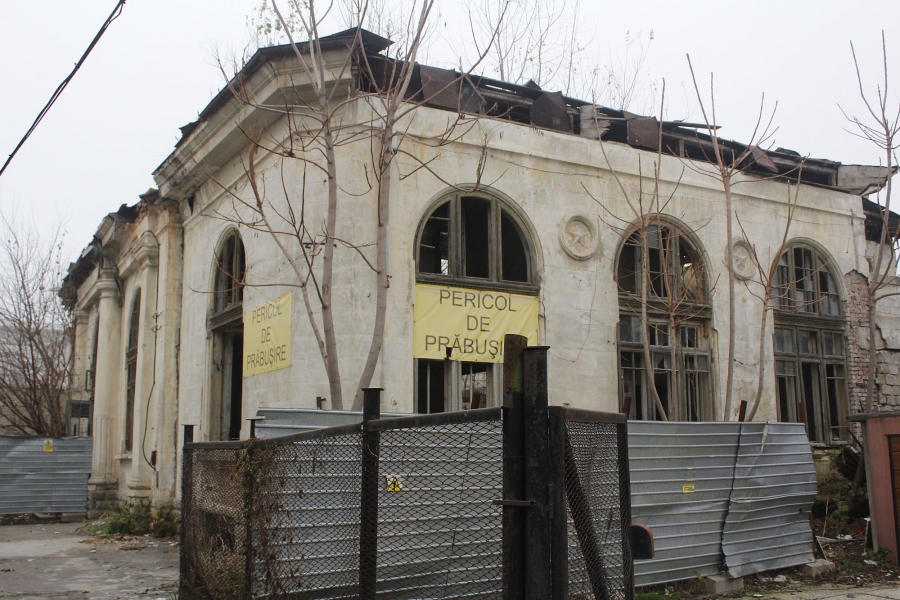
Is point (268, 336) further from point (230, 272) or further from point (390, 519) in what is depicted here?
point (390, 519)

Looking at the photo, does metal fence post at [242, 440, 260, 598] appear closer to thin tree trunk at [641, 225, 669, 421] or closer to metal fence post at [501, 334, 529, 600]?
metal fence post at [501, 334, 529, 600]

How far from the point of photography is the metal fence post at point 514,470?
3199 mm

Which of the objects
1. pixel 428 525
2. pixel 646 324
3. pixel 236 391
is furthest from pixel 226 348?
pixel 428 525

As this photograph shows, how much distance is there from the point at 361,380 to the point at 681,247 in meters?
7.55

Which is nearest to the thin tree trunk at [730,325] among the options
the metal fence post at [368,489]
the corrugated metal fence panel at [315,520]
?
the corrugated metal fence panel at [315,520]

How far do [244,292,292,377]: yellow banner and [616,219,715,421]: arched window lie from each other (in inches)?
221

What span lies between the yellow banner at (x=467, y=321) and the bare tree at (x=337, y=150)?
85 cm

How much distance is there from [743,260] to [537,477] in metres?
13.4

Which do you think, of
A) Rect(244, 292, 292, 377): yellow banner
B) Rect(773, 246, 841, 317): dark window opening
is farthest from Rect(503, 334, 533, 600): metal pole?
Rect(773, 246, 841, 317): dark window opening

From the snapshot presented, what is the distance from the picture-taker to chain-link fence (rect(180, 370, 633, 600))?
128 inches

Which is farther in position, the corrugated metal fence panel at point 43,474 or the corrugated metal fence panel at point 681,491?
the corrugated metal fence panel at point 43,474

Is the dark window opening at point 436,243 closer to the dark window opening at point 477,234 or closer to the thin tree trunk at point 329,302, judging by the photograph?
the dark window opening at point 477,234

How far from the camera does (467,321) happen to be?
41.0 feet

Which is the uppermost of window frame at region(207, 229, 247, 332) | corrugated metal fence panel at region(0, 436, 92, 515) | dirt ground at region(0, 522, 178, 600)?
window frame at region(207, 229, 247, 332)
